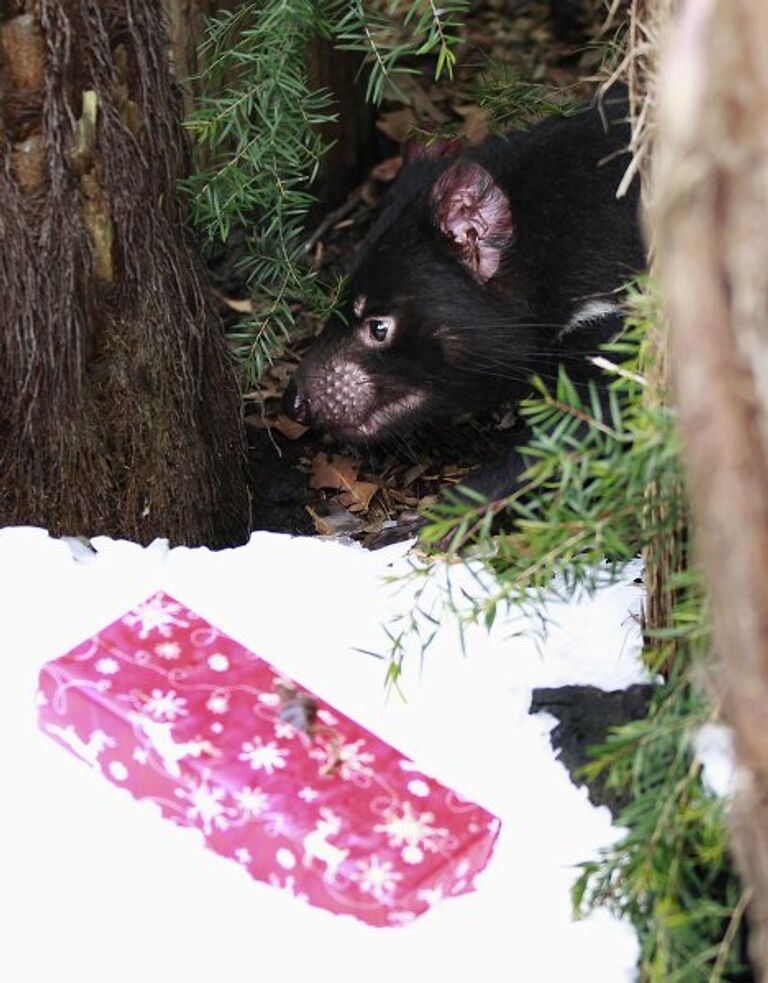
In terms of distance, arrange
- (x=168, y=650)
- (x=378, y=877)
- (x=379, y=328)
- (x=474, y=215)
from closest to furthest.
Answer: (x=378, y=877)
(x=168, y=650)
(x=474, y=215)
(x=379, y=328)

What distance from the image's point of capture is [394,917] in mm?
1845

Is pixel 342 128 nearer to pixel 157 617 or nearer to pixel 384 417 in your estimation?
pixel 384 417

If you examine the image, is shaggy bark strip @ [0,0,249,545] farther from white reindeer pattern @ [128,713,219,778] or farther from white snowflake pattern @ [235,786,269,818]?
white snowflake pattern @ [235,786,269,818]

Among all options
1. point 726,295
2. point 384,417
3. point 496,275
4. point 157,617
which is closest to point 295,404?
point 384,417

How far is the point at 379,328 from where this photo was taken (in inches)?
124

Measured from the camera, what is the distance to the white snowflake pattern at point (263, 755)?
6.51 ft

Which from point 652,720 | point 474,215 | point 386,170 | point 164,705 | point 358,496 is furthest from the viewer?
point 386,170

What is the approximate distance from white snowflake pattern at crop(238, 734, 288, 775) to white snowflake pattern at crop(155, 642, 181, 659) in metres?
0.21

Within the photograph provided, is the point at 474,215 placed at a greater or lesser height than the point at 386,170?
greater

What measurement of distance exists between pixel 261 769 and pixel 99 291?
1053mm

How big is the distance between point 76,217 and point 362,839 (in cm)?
121

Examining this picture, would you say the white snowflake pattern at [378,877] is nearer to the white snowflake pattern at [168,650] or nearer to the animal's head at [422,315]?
the white snowflake pattern at [168,650]

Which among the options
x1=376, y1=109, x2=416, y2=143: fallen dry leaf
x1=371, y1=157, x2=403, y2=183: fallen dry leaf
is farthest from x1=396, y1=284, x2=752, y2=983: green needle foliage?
x1=376, y1=109, x2=416, y2=143: fallen dry leaf

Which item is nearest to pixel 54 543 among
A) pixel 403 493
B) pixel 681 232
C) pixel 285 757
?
pixel 285 757
